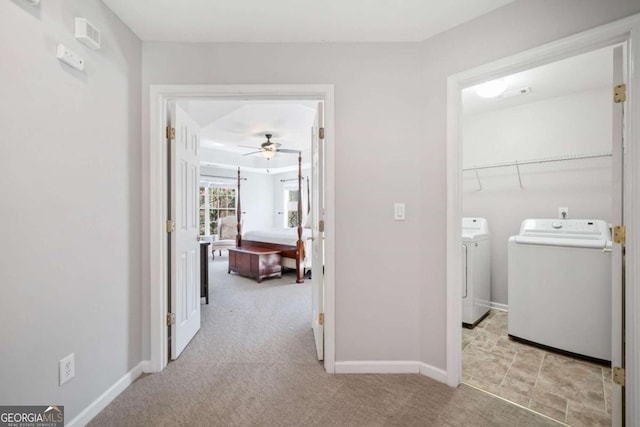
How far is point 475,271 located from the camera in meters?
2.82

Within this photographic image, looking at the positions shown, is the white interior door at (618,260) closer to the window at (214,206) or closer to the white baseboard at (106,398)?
the white baseboard at (106,398)

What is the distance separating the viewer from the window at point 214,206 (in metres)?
7.25

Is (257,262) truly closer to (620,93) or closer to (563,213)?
(563,213)

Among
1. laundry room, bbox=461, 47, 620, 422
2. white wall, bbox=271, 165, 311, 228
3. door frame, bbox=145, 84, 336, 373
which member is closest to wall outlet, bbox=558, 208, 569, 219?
laundry room, bbox=461, 47, 620, 422

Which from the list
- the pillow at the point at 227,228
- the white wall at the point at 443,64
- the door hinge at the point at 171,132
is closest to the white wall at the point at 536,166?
the white wall at the point at 443,64

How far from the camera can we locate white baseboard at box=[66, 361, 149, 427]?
4.80 ft

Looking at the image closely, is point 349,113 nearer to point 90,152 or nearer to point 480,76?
point 480,76

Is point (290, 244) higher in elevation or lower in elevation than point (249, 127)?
lower

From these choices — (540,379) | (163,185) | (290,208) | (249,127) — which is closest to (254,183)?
(290,208)

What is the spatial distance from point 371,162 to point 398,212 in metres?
0.41

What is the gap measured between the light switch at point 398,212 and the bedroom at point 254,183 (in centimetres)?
66

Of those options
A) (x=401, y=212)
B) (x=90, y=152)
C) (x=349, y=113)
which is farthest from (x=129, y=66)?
(x=401, y=212)

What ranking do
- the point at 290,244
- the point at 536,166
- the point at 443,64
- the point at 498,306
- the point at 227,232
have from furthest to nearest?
the point at 227,232, the point at 290,244, the point at 498,306, the point at 536,166, the point at 443,64

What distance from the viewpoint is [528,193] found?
3.04 m
